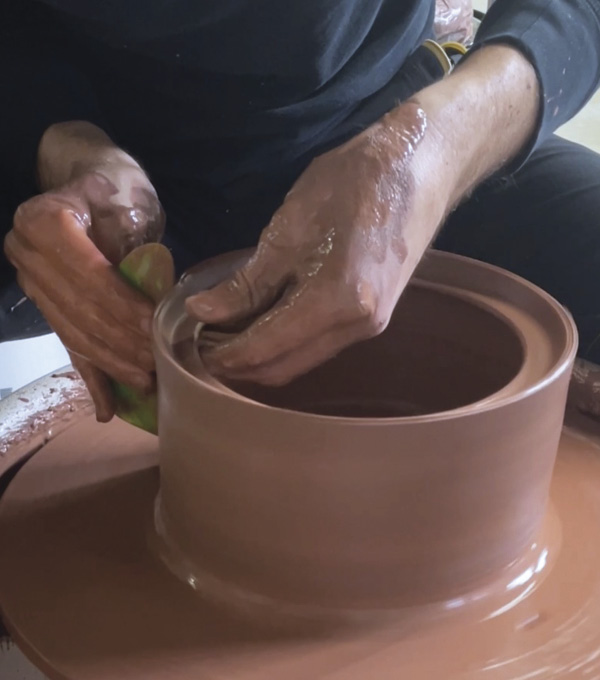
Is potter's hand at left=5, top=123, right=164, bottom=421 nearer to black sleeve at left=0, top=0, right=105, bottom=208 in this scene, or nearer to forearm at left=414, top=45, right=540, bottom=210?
black sleeve at left=0, top=0, right=105, bottom=208

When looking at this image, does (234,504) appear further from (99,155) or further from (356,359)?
(99,155)

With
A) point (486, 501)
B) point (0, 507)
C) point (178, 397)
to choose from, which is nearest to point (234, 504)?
point (178, 397)

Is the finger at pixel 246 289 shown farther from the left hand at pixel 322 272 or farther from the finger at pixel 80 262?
the finger at pixel 80 262

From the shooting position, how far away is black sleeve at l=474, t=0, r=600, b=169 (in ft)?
3.84

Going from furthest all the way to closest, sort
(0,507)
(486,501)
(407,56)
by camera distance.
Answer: (407,56)
(0,507)
(486,501)

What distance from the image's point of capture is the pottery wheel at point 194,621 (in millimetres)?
750

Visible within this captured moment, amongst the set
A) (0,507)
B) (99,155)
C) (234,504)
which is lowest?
(0,507)

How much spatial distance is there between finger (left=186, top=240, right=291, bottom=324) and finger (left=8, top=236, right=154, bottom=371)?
0.13 meters

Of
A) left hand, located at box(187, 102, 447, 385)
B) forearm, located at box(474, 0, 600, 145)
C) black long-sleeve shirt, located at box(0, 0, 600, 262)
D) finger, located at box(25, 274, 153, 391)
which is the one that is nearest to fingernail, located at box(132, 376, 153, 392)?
finger, located at box(25, 274, 153, 391)

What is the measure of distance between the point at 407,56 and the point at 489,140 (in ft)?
1.09

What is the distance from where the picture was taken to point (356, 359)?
108 centimetres

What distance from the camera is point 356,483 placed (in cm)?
72

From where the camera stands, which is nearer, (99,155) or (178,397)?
(178,397)

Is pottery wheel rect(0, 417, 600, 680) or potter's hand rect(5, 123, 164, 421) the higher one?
potter's hand rect(5, 123, 164, 421)
